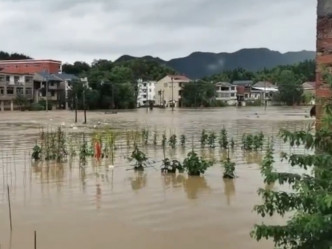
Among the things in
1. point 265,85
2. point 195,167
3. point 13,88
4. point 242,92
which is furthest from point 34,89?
point 195,167

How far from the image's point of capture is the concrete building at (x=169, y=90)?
3647 inches

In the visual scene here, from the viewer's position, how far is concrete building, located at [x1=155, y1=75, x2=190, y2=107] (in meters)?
92.6

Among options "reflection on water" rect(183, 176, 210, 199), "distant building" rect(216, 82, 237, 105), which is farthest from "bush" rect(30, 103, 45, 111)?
"reflection on water" rect(183, 176, 210, 199)

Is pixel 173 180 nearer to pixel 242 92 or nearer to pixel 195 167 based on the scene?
pixel 195 167

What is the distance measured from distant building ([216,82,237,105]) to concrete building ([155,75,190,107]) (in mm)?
8116

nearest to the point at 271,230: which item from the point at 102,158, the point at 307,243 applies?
the point at 307,243

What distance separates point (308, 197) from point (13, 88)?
242ft

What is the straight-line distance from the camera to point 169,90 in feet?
309

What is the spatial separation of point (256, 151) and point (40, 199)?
9444 mm

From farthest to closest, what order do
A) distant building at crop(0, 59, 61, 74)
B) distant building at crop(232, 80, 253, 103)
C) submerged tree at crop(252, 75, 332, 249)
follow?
distant building at crop(232, 80, 253, 103) < distant building at crop(0, 59, 61, 74) < submerged tree at crop(252, 75, 332, 249)

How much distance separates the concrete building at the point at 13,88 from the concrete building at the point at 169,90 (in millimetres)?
25786

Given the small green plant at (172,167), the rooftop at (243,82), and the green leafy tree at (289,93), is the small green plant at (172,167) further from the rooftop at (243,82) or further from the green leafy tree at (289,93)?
the rooftop at (243,82)

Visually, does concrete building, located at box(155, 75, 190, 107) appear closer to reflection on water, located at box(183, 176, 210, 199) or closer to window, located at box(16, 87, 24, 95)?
window, located at box(16, 87, 24, 95)

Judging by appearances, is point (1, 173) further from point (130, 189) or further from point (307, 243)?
point (307, 243)
